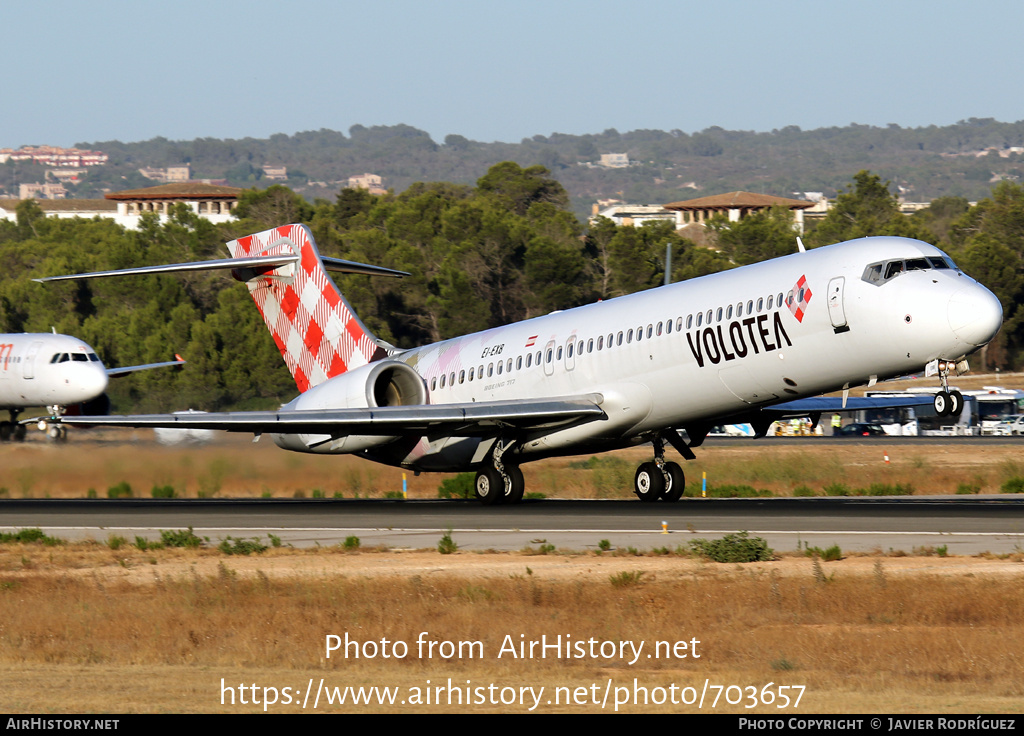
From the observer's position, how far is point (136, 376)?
3100 inches

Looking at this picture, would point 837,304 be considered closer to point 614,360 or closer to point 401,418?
point 614,360

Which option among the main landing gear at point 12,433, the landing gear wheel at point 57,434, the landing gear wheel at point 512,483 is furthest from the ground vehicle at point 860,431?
the landing gear wheel at point 512,483

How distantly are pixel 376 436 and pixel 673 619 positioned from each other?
1575 centimetres

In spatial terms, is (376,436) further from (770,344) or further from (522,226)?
(522,226)

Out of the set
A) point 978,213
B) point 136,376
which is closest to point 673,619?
point 136,376

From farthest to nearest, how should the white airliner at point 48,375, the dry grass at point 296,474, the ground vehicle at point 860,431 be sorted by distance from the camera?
the ground vehicle at point 860,431 → the white airliner at point 48,375 → the dry grass at point 296,474

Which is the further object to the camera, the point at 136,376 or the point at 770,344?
the point at 136,376

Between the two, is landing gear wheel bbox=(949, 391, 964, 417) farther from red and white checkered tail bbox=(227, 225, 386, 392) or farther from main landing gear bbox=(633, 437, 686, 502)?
red and white checkered tail bbox=(227, 225, 386, 392)

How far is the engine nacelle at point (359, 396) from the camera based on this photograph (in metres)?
29.2

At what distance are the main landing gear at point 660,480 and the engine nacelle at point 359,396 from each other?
5.76m

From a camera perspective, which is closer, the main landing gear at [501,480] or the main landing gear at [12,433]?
the main landing gear at [501,480]

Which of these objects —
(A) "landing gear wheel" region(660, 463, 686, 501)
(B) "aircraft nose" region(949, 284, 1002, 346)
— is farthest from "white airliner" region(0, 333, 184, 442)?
(B) "aircraft nose" region(949, 284, 1002, 346)

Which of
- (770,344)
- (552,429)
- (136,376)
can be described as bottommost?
(136,376)

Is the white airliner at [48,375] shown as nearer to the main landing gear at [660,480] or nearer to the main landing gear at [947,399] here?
the main landing gear at [660,480]
